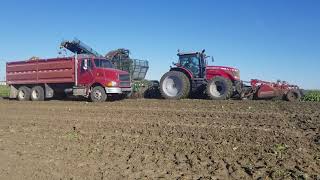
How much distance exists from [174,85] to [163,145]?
1238 cm

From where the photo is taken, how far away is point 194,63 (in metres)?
21.5

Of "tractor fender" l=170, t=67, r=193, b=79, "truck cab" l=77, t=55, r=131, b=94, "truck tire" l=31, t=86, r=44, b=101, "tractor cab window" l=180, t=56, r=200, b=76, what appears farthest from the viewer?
"truck tire" l=31, t=86, r=44, b=101

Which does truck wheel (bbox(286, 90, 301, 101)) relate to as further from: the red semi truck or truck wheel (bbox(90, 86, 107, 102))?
truck wheel (bbox(90, 86, 107, 102))

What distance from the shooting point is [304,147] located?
29.3 feet

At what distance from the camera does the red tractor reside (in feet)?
67.8

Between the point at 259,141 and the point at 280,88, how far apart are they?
1150cm

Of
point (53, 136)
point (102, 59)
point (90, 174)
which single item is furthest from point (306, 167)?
point (102, 59)

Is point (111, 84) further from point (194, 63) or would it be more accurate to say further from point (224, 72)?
point (224, 72)

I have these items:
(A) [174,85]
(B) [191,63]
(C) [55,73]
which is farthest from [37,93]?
(B) [191,63]

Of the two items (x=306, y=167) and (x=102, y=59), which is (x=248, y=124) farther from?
(x=102, y=59)

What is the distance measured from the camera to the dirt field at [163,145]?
744 cm

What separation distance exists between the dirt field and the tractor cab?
5.97 meters

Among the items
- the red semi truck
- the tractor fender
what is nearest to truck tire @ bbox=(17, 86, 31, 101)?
the red semi truck

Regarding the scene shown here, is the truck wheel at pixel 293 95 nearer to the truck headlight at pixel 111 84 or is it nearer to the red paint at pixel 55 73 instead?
the red paint at pixel 55 73
